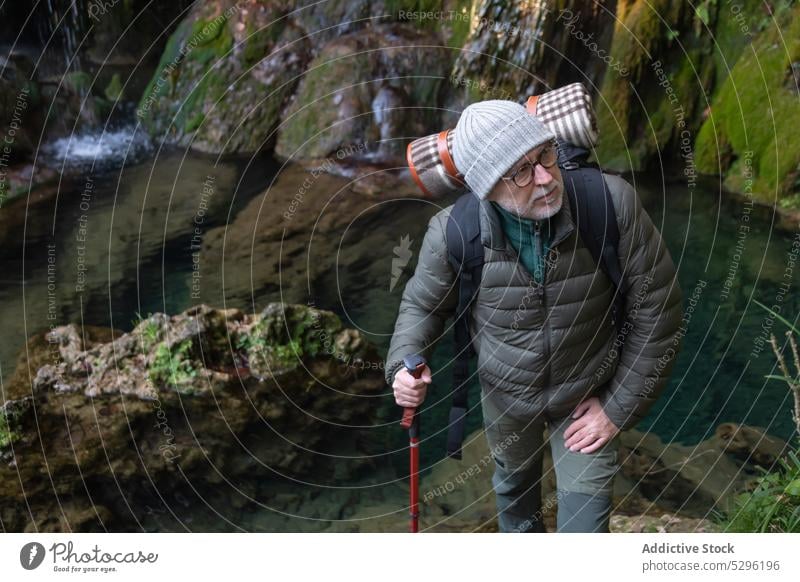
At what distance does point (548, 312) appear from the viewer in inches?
96.3

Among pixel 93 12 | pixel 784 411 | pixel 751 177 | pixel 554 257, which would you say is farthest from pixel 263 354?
pixel 93 12

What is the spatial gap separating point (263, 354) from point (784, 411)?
294 centimetres

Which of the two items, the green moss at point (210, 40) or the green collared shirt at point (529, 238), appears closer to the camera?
the green collared shirt at point (529, 238)

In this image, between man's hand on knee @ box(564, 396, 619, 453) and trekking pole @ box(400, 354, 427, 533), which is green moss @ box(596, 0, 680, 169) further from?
trekking pole @ box(400, 354, 427, 533)

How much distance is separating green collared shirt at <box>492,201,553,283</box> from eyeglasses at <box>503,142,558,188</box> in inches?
4.9

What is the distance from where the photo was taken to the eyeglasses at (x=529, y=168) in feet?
7.21

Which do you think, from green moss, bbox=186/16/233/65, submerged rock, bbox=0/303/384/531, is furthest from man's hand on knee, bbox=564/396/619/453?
green moss, bbox=186/16/233/65

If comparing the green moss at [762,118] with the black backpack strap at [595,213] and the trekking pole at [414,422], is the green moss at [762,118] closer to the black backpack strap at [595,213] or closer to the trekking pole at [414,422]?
the black backpack strap at [595,213]

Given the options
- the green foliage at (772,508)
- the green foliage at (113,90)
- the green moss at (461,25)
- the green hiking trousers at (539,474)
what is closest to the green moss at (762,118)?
the green moss at (461,25)

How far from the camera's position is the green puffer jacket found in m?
2.32

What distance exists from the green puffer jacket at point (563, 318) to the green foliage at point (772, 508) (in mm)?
679

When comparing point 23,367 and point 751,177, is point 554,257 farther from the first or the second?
point 751,177

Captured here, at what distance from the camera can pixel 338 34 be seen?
9.34 metres

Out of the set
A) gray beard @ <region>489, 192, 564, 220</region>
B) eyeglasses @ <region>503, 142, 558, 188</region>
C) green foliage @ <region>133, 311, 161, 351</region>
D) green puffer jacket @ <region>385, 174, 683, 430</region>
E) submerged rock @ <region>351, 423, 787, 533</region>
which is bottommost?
submerged rock @ <region>351, 423, 787, 533</region>
